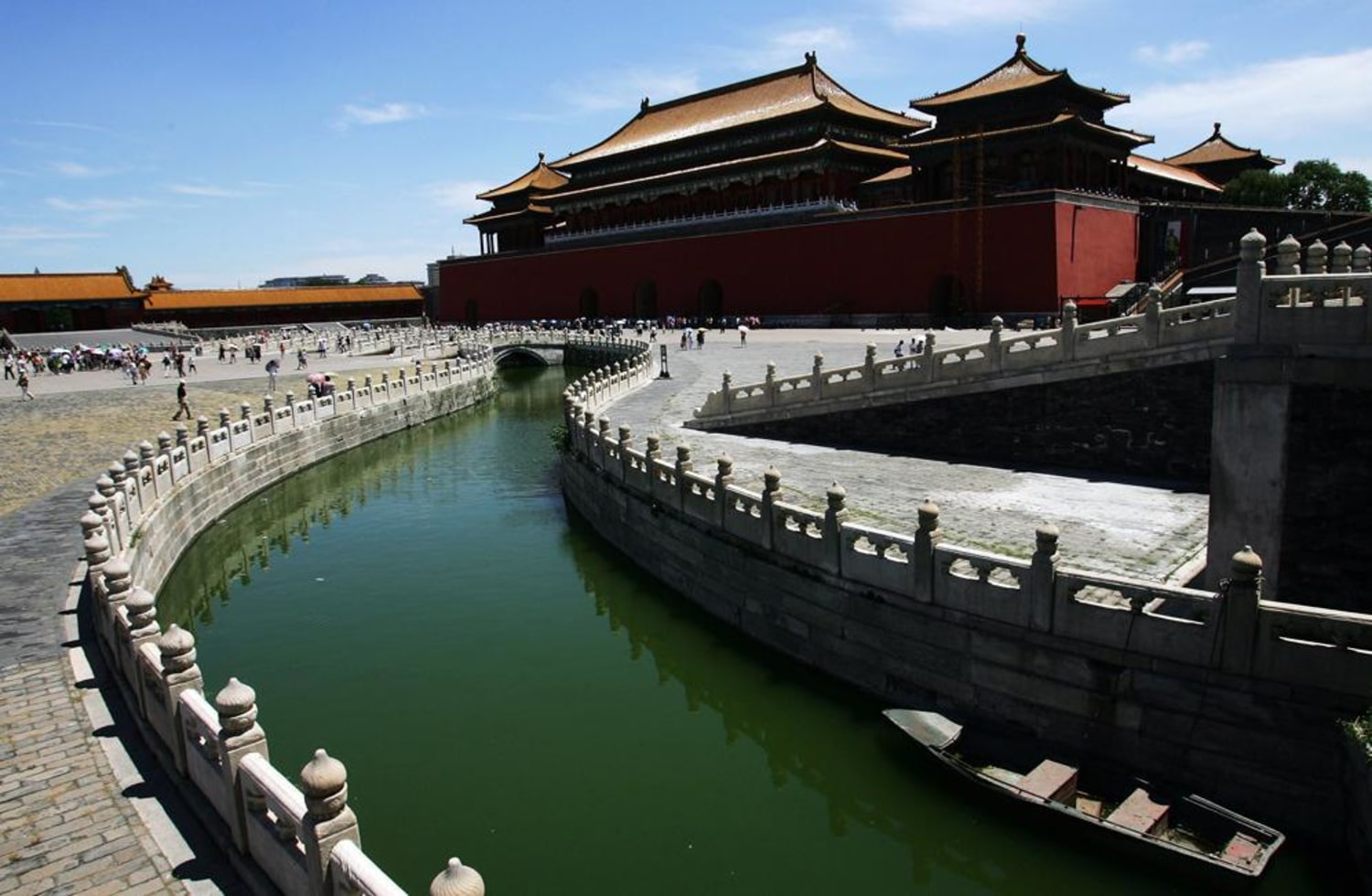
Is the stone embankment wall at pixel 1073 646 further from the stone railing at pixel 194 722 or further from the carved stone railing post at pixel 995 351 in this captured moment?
the carved stone railing post at pixel 995 351

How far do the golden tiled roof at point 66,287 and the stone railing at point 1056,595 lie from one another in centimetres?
5596

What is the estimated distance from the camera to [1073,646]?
8648mm

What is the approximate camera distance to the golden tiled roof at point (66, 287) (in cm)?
5371

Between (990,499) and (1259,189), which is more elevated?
(1259,189)

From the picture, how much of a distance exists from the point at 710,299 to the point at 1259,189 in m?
25.1

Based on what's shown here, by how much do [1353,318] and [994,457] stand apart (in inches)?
308

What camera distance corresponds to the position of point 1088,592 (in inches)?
361

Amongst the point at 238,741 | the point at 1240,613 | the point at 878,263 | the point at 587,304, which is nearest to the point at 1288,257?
the point at 1240,613

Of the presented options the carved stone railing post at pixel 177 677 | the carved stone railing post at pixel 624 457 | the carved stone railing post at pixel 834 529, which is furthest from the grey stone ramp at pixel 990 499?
the carved stone railing post at pixel 177 677

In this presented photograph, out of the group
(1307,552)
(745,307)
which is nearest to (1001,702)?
(1307,552)

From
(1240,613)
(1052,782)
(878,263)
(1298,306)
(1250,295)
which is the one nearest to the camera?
(1240,613)

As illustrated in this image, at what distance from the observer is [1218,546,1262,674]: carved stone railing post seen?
25.0 ft

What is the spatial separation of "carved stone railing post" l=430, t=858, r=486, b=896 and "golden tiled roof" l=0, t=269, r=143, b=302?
6173cm

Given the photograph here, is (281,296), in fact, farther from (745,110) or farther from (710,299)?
(745,110)
